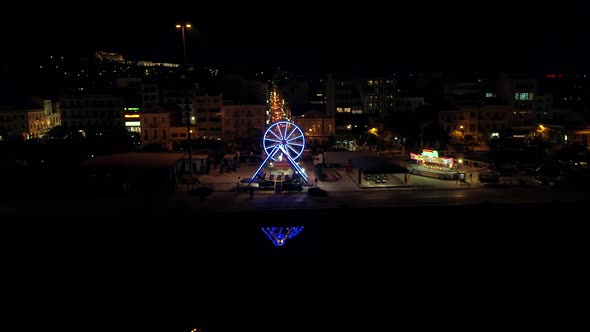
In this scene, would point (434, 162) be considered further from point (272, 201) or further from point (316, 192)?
point (272, 201)

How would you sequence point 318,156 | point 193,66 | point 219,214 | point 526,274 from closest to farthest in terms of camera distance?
point 526,274, point 219,214, point 318,156, point 193,66

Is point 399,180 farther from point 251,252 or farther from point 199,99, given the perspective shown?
point 199,99

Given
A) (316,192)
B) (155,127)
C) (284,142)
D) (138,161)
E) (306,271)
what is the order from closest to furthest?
(306,271) → (316,192) → (284,142) → (138,161) → (155,127)

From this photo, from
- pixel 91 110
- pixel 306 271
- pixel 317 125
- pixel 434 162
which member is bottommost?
pixel 306 271

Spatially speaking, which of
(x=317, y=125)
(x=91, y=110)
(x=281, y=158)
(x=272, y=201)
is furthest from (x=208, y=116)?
(x=272, y=201)

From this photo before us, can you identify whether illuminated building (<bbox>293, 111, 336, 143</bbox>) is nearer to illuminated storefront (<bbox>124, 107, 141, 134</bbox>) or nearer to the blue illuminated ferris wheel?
illuminated storefront (<bbox>124, 107, 141, 134</bbox>)

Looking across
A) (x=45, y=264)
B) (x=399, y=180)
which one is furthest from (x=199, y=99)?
(x=45, y=264)

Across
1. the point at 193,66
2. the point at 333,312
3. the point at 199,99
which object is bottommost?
the point at 333,312
